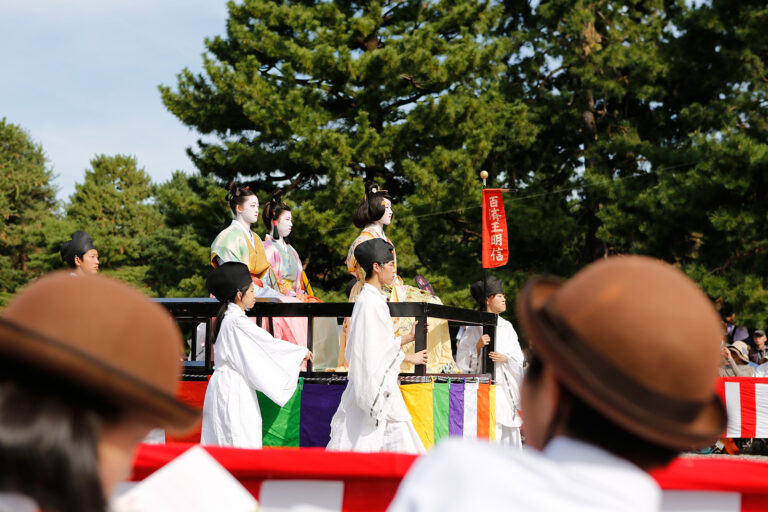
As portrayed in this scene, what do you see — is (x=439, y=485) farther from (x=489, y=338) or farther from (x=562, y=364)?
(x=489, y=338)

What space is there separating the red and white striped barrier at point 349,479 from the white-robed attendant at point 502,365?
4.50m

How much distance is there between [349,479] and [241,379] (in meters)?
2.97

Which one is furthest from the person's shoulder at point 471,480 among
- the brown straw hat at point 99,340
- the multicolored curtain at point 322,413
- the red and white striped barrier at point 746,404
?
→ the red and white striped barrier at point 746,404

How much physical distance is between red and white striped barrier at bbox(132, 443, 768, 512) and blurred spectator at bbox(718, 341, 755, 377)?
27.3ft

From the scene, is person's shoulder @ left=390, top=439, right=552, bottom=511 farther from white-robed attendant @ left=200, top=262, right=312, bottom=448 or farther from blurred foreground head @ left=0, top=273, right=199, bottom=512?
white-robed attendant @ left=200, top=262, right=312, bottom=448

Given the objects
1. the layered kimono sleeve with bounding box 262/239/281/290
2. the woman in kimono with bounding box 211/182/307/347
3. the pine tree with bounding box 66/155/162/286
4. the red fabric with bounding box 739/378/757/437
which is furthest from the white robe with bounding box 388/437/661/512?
the pine tree with bounding box 66/155/162/286

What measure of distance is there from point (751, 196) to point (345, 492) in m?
13.6

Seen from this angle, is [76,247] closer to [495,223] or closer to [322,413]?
[322,413]

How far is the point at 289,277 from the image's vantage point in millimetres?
8078

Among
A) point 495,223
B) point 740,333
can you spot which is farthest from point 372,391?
point 740,333

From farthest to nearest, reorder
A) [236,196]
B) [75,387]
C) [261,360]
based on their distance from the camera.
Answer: [236,196] < [261,360] < [75,387]

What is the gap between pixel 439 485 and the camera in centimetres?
107

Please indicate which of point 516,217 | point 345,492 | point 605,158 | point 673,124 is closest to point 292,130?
point 516,217

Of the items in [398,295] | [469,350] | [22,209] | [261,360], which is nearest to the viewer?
[261,360]
